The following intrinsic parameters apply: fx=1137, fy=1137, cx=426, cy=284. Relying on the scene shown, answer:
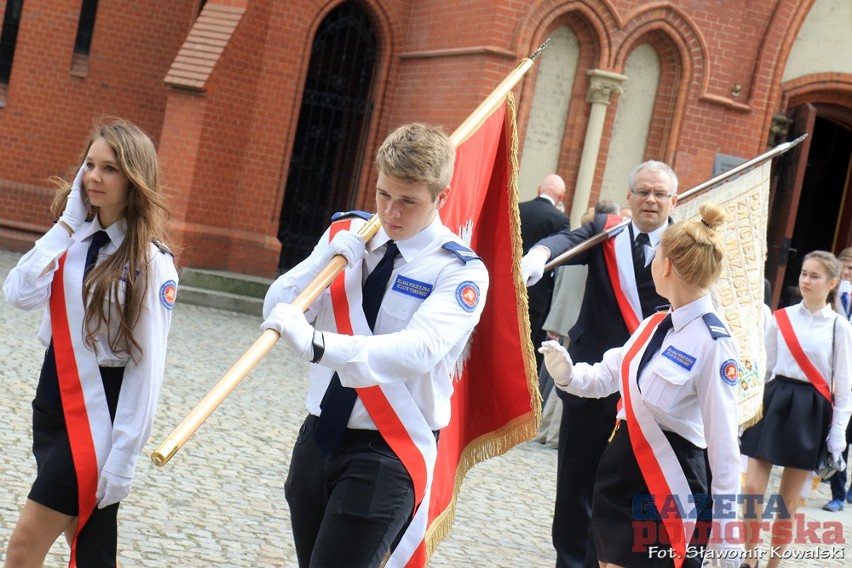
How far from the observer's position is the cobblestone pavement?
5895 mm

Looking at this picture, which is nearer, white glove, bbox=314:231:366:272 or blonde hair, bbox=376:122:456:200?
blonde hair, bbox=376:122:456:200

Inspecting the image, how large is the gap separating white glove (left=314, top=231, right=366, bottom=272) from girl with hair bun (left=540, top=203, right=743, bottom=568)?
4.08 ft

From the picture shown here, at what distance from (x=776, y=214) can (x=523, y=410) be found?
12604mm

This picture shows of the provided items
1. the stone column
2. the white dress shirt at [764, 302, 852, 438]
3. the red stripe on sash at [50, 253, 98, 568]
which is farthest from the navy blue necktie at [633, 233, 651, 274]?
the stone column

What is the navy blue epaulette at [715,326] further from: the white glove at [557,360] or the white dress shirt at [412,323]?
the white dress shirt at [412,323]

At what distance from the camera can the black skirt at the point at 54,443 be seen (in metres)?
3.71

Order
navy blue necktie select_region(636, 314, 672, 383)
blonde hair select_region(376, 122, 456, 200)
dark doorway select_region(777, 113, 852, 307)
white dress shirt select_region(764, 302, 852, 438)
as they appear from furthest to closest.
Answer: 1. dark doorway select_region(777, 113, 852, 307)
2. white dress shirt select_region(764, 302, 852, 438)
3. navy blue necktie select_region(636, 314, 672, 383)
4. blonde hair select_region(376, 122, 456, 200)

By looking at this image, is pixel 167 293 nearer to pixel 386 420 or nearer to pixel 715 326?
pixel 386 420

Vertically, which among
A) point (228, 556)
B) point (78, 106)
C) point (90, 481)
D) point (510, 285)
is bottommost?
point (228, 556)

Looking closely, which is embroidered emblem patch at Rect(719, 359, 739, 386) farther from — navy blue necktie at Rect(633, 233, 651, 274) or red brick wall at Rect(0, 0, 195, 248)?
red brick wall at Rect(0, 0, 195, 248)

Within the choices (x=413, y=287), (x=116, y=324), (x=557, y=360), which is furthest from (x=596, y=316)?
(x=116, y=324)

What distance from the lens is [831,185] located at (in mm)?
19719

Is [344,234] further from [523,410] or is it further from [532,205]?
[532,205]

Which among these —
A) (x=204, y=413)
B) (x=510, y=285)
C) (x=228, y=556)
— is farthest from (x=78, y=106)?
(x=204, y=413)
